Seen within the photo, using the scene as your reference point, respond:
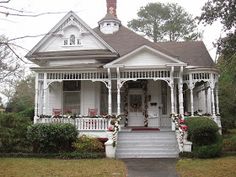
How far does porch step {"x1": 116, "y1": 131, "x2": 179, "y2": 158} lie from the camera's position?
14.8 meters

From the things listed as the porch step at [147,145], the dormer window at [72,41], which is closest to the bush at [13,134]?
the porch step at [147,145]

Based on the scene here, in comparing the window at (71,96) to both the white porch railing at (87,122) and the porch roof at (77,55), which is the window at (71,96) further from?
the white porch railing at (87,122)

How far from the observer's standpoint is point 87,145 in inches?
601

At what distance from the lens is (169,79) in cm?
→ 1739

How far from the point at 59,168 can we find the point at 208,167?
5.38 metres

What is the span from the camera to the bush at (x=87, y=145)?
15.2 metres

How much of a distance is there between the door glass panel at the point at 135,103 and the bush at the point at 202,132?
549 cm

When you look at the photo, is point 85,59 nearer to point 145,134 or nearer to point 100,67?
point 100,67

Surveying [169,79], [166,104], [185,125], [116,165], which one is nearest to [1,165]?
[116,165]

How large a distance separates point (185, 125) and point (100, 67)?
559cm

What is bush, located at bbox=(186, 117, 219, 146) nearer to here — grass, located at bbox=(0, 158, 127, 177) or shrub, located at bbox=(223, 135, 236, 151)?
shrub, located at bbox=(223, 135, 236, 151)

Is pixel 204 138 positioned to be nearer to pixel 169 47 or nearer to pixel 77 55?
pixel 77 55

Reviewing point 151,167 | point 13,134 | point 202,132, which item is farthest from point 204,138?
point 13,134

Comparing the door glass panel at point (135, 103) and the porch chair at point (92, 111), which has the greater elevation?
the door glass panel at point (135, 103)
